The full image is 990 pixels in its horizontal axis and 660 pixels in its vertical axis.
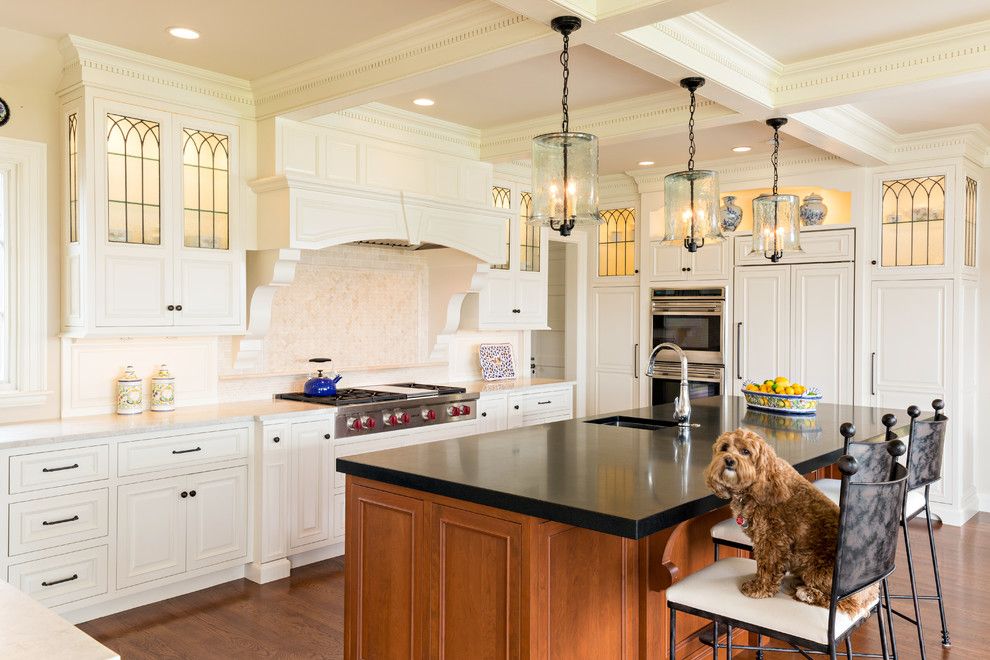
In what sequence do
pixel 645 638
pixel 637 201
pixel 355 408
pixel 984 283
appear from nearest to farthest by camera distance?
pixel 645 638, pixel 355 408, pixel 984 283, pixel 637 201

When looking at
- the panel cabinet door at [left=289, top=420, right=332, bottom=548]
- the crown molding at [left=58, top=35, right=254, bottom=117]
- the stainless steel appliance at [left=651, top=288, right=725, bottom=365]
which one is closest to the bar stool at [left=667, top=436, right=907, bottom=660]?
the panel cabinet door at [left=289, top=420, right=332, bottom=548]

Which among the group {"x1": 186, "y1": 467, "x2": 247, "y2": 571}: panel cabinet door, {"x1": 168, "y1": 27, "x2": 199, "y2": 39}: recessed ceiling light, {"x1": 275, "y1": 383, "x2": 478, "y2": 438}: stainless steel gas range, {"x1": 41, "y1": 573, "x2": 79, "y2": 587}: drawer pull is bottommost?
{"x1": 41, "y1": 573, "x2": 79, "y2": 587}: drawer pull

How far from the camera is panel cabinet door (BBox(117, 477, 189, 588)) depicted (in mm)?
3684

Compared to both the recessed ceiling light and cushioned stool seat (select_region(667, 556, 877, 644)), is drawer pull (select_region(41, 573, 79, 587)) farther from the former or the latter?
cushioned stool seat (select_region(667, 556, 877, 644))

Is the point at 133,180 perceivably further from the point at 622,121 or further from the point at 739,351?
the point at 739,351

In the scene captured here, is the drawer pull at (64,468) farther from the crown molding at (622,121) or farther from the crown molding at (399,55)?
the crown molding at (622,121)

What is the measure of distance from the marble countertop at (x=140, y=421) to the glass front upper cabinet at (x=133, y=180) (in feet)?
2.96

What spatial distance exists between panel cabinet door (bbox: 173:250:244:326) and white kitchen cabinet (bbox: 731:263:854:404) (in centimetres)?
392

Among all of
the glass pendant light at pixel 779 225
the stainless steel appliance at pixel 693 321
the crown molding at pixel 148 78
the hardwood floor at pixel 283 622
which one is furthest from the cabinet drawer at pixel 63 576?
the stainless steel appliance at pixel 693 321

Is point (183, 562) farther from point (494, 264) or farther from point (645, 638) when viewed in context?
point (494, 264)

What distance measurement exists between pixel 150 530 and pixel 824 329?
477cm

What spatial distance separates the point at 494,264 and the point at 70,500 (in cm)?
308

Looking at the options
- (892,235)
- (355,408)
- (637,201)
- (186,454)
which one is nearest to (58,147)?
(186,454)

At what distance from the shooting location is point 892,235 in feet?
18.7
